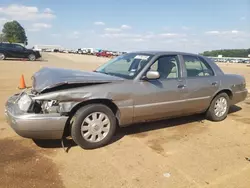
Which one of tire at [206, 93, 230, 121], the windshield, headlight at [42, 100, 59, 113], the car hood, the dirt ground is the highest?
the windshield

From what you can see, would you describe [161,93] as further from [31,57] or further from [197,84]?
[31,57]

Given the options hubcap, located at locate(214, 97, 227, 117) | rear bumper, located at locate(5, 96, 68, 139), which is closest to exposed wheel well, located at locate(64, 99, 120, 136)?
rear bumper, located at locate(5, 96, 68, 139)

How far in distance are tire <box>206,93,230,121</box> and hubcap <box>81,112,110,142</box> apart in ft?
8.83

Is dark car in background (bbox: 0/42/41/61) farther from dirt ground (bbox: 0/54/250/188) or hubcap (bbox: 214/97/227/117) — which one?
hubcap (bbox: 214/97/227/117)

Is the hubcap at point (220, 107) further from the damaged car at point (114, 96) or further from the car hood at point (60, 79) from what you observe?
the car hood at point (60, 79)

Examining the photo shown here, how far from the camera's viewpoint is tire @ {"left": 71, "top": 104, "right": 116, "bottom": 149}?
413 cm

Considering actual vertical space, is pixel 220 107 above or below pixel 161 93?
below

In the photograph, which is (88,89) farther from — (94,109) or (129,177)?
(129,177)

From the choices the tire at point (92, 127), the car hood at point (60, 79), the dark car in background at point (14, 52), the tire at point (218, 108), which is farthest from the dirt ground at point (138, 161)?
the dark car in background at point (14, 52)

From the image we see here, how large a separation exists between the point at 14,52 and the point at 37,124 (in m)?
24.1

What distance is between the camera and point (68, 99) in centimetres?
401

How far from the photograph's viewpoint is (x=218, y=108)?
20.1 feet

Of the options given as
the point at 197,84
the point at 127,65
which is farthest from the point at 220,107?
the point at 127,65

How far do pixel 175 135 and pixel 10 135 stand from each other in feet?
9.91
